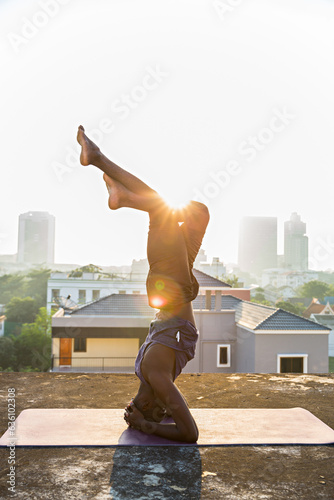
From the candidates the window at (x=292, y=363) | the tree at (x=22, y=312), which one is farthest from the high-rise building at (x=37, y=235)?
the window at (x=292, y=363)

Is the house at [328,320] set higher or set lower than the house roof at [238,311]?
lower

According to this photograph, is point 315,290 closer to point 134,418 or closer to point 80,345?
point 80,345

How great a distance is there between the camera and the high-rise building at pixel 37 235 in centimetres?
8994

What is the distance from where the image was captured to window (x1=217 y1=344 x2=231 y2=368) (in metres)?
13.9

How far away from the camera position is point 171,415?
282 cm

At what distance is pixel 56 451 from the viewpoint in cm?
254

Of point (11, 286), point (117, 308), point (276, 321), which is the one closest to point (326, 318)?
point (117, 308)

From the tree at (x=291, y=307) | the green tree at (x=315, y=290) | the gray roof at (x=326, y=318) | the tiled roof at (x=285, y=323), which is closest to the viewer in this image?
the tiled roof at (x=285, y=323)

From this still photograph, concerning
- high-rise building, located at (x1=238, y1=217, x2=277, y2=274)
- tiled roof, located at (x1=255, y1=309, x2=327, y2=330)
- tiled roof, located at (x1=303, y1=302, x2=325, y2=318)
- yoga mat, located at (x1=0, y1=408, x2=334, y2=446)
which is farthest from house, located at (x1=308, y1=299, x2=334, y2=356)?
high-rise building, located at (x1=238, y1=217, x2=277, y2=274)

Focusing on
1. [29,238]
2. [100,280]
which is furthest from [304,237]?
[100,280]

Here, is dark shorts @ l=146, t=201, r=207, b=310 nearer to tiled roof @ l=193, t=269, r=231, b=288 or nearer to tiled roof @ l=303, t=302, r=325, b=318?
tiled roof @ l=193, t=269, r=231, b=288

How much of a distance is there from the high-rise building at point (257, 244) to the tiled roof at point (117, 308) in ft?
360

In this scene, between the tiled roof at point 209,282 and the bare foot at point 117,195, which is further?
the tiled roof at point 209,282

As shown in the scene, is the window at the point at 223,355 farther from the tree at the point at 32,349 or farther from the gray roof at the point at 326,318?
the gray roof at the point at 326,318
